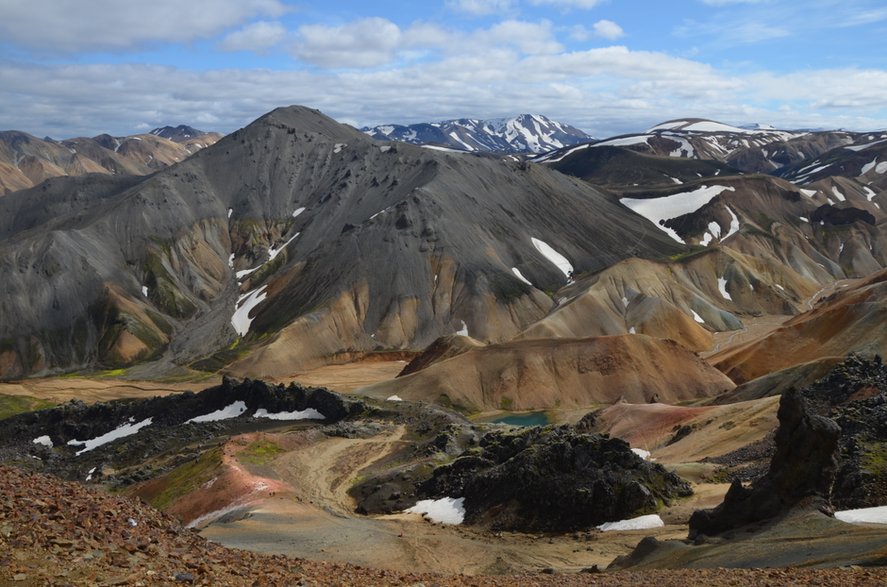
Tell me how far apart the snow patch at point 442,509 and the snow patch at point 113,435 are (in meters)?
42.4

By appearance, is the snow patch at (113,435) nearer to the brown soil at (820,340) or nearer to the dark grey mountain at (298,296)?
the dark grey mountain at (298,296)

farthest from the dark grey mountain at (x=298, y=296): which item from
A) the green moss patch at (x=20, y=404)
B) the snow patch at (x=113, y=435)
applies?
the snow patch at (x=113, y=435)

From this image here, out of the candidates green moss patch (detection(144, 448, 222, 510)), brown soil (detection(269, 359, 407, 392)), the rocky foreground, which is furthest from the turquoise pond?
the rocky foreground

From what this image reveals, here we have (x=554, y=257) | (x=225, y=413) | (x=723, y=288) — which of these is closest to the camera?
(x=225, y=413)

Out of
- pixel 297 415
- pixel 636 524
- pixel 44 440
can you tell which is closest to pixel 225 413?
pixel 297 415

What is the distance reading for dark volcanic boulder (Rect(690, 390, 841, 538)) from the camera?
34.0 m

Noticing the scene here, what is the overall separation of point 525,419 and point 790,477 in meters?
70.5

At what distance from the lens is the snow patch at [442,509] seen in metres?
48.7

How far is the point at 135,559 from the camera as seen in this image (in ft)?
63.6

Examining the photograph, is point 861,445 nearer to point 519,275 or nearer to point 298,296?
point 519,275

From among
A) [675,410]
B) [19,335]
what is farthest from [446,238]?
[675,410]

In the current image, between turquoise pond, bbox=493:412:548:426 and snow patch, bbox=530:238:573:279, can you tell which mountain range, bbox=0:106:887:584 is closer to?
turquoise pond, bbox=493:412:548:426

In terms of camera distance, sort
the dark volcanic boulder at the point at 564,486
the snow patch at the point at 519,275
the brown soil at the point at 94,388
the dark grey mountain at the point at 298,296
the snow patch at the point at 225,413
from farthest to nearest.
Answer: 1. the snow patch at the point at 519,275
2. the dark grey mountain at the point at 298,296
3. the brown soil at the point at 94,388
4. the snow patch at the point at 225,413
5. the dark volcanic boulder at the point at 564,486

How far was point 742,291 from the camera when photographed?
186250 mm
